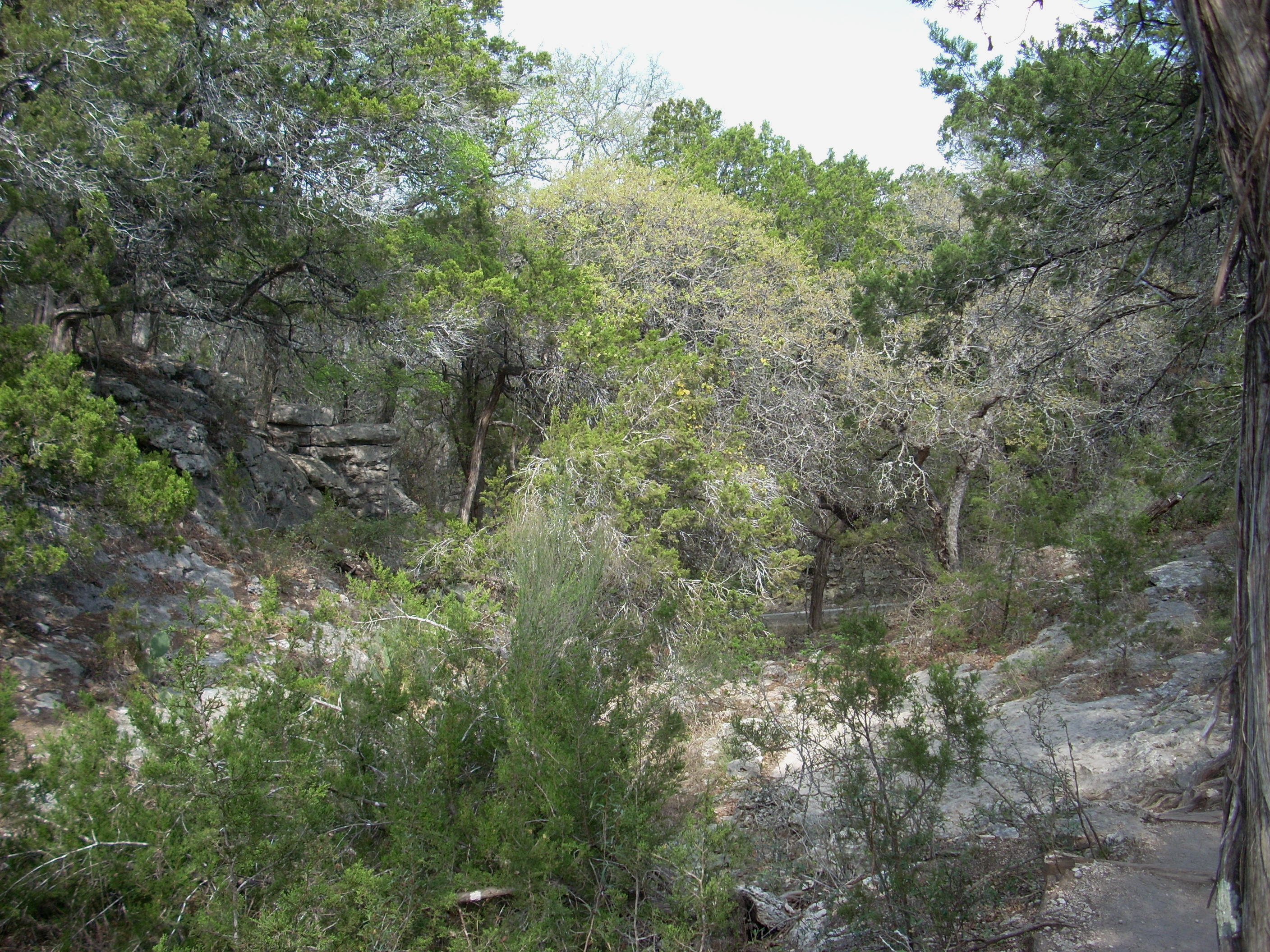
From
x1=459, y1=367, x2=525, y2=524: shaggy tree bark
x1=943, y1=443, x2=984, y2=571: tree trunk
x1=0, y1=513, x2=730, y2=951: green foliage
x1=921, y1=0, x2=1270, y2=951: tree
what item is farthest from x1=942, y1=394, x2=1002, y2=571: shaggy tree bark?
x1=921, y1=0, x2=1270, y2=951: tree

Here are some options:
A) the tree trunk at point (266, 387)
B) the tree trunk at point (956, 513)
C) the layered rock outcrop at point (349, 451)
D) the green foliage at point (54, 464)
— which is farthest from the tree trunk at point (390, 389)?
the tree trunk at point (956, 513)

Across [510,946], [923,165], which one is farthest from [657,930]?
[923,165]

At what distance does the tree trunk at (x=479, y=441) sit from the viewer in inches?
526

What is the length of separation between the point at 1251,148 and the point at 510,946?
344 centimetres

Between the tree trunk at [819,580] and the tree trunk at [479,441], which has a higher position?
the tree trunk at [479,441]

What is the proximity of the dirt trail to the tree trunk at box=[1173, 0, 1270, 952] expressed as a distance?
756 millimetres

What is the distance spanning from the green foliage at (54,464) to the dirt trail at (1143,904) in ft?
23.4

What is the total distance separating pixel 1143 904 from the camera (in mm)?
3383

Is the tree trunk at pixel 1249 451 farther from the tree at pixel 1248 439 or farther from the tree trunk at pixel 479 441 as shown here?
the tree trunk at pixel 479 441

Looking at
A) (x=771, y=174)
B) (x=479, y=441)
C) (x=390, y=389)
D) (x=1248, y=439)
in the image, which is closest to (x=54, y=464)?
(x=479, y=441)

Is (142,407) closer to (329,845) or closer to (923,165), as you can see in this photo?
(329,845)

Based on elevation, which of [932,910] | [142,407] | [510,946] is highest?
[142,407]

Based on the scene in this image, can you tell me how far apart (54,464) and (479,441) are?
286 inches

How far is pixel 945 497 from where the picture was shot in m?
15.9
